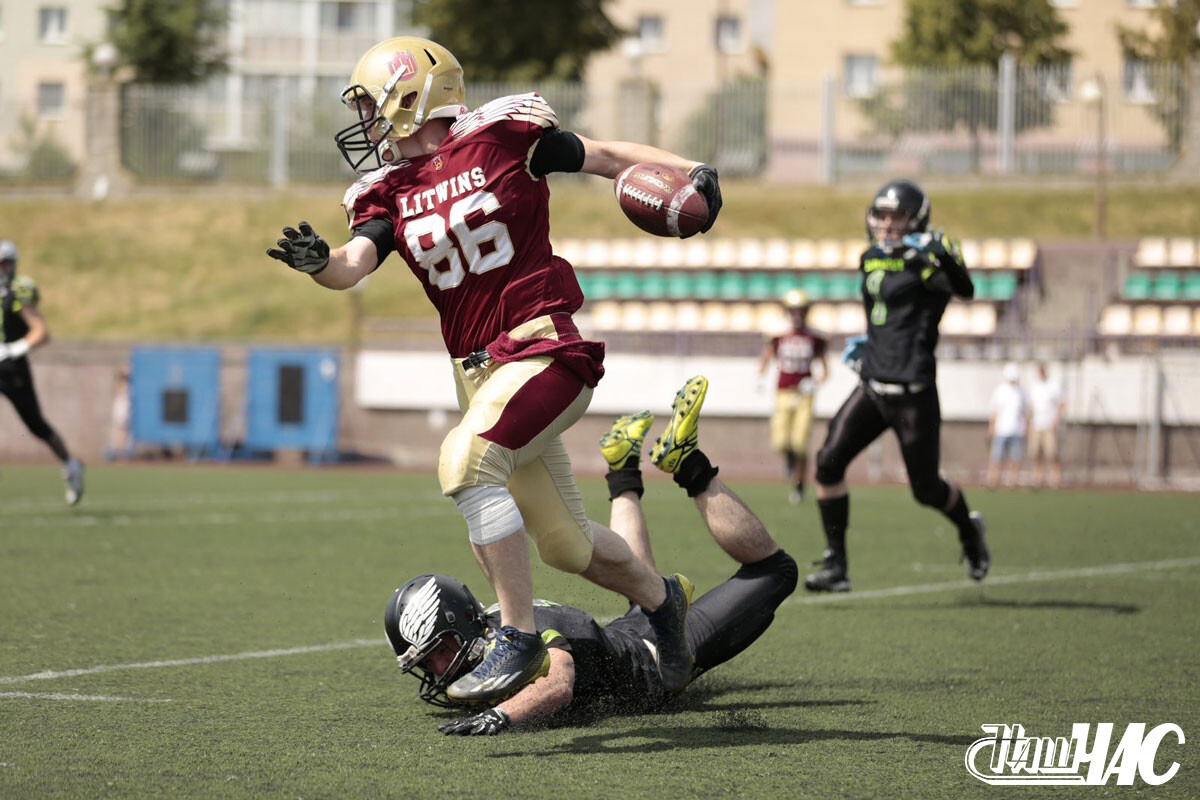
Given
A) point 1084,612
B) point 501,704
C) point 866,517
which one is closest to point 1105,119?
point 866,517

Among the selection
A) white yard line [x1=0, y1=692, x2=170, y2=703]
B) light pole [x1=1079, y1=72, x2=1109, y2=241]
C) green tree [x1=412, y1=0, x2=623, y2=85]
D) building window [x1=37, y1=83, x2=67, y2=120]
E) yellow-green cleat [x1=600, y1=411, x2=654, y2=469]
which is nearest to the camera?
white yard line [x1=0, y1=692, x2=170, y2=703]

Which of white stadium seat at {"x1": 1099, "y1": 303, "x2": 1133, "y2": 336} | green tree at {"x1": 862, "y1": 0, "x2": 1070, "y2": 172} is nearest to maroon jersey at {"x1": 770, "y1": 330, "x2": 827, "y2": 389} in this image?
white stadium seat at {"x1": 1099, "y1": 303, "x2": 1133, "y2": 336}

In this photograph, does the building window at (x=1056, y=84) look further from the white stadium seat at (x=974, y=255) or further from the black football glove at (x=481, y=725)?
the black football glove at (x=481, y=725)

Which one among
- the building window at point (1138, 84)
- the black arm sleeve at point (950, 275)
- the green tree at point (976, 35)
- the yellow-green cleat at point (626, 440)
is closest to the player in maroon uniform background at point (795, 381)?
the black arm sleeve at point (950, 275)

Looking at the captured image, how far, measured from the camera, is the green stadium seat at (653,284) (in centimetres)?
2622

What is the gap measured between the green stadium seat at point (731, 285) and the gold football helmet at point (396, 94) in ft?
67.3

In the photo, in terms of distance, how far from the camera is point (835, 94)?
29.7 meters

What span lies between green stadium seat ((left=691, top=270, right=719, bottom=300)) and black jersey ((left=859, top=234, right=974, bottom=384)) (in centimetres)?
1701

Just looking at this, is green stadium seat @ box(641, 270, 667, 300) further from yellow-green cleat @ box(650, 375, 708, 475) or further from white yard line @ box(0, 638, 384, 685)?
yellow-green cleat @ box(650, 375, 708, 475)

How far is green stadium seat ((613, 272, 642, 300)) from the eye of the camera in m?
26.2

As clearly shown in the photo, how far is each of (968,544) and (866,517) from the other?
5.54 meters

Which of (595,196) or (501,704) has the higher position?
(595,196)

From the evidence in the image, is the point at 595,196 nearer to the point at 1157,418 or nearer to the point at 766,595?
the point at 1157,418

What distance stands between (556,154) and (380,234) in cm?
61
